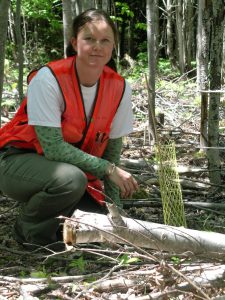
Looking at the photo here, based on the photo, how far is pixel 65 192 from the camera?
296cm

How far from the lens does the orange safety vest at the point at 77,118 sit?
10.0 feet

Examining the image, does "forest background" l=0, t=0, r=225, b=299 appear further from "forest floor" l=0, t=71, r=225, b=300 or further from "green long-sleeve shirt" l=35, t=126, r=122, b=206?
"green long-sleeve shirt" l=35, t=126, r=122, b=206

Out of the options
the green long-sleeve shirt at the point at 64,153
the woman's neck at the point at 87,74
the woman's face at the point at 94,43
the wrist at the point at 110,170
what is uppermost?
the woman's face at the point at 94,43

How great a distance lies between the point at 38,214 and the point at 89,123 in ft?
1.96

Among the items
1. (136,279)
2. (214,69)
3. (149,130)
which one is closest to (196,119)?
(149,130)

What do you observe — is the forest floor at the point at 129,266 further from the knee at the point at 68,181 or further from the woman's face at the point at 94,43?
the woman's face at the point at 94,43

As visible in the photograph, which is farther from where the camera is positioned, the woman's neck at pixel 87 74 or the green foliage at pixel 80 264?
the woman's neck at pixel 87 74

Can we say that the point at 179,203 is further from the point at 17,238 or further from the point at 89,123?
the point at 17,238

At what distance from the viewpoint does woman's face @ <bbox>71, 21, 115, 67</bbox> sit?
3.02 m

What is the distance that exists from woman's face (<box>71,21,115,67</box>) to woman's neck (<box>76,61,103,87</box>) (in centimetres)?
3

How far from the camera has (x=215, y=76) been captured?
409cm

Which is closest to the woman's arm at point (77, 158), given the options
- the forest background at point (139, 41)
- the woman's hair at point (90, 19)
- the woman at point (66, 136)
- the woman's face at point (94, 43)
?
the woman at point (66, 136)

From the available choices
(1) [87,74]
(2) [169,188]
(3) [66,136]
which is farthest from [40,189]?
(2) [169,188]

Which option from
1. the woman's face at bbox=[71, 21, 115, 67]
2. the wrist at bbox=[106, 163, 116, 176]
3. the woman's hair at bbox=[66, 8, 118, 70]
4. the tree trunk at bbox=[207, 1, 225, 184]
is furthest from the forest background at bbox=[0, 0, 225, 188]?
the wrist at bbox=[106, 163, 116, 176]
